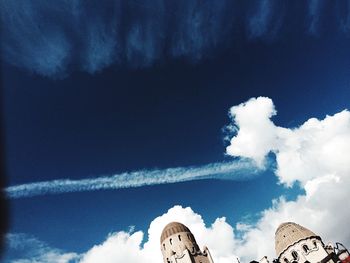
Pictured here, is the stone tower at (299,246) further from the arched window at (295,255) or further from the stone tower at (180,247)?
the stone tower at (180,247)

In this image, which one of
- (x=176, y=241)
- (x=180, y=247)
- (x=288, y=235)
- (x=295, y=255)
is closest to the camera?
(x=180, y=247)

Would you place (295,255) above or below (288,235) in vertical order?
below

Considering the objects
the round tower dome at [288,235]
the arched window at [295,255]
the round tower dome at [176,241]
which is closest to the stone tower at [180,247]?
the round tower dome at [176,241]

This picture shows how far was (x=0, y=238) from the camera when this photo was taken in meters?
4.05

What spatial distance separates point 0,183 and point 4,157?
1.29 ft

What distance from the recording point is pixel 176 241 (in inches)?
1973

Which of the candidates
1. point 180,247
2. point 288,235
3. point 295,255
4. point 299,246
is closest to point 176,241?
point 180,247

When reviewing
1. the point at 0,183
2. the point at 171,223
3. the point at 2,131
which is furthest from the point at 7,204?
the point at 171,223

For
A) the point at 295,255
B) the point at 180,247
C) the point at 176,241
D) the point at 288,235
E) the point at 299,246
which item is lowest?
the point at 295,255

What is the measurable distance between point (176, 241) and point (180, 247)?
4.58 ft

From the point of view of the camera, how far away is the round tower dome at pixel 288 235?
5053cm

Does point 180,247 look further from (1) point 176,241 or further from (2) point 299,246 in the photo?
(2) point 299,246

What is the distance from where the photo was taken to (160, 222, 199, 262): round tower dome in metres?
48.4

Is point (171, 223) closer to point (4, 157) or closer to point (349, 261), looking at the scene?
point (349, 261)
